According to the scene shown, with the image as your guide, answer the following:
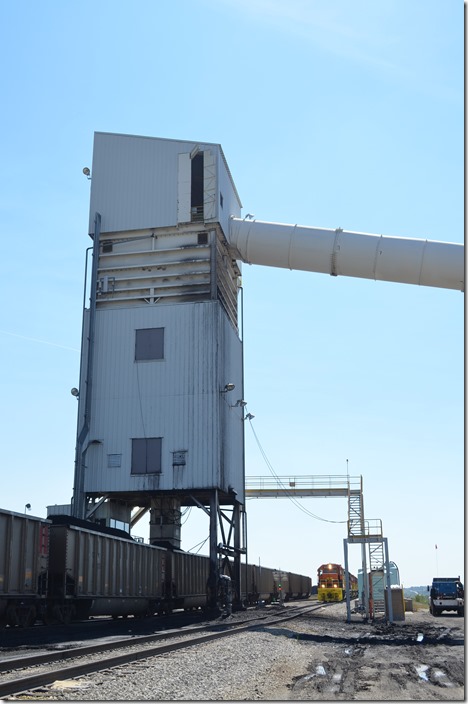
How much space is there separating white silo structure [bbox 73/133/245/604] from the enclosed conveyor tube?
219 cm

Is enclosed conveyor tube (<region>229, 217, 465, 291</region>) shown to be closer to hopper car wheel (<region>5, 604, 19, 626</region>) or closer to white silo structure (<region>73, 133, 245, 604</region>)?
white silo structure (<region>73, 133, 245, 604</region>)

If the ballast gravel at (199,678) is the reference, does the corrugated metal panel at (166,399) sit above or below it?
above

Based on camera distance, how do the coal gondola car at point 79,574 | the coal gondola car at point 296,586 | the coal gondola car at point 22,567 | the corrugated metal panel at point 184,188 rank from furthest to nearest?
the coal gondola car at point 296,586 < the corrugated metal panel at point 184,188 < the coal gondola car at point 79,574 < the coal gondola car at point 22,567

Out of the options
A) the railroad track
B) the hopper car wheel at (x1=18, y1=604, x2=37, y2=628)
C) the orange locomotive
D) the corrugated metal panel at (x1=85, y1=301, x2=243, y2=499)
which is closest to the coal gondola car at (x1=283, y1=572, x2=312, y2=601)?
the orange locomotive

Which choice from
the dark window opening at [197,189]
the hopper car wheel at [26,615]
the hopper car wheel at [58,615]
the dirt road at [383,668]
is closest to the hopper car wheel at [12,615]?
the hopper car wheel at [26,615]

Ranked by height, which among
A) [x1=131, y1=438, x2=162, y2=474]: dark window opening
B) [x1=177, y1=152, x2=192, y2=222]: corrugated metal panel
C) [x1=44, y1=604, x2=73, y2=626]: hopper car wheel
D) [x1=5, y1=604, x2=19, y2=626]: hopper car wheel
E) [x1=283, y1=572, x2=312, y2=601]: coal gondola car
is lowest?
[x1=283, y1=572, x2=312, y2=601]: coal gondola car

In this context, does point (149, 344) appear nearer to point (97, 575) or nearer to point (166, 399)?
point (166, 399)

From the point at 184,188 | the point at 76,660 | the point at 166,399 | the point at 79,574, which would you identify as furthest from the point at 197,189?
the point at 76,660

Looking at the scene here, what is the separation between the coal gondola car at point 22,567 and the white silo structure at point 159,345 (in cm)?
1441

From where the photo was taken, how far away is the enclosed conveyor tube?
31.4 m

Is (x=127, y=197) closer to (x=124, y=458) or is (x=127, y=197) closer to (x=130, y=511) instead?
(x=124, y=458)

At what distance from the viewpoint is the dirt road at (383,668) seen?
37.4 ft

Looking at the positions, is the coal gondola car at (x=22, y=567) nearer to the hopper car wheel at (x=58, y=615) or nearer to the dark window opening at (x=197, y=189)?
the hopper car wheel at (x=58, y=615)

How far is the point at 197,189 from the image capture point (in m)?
37.2
